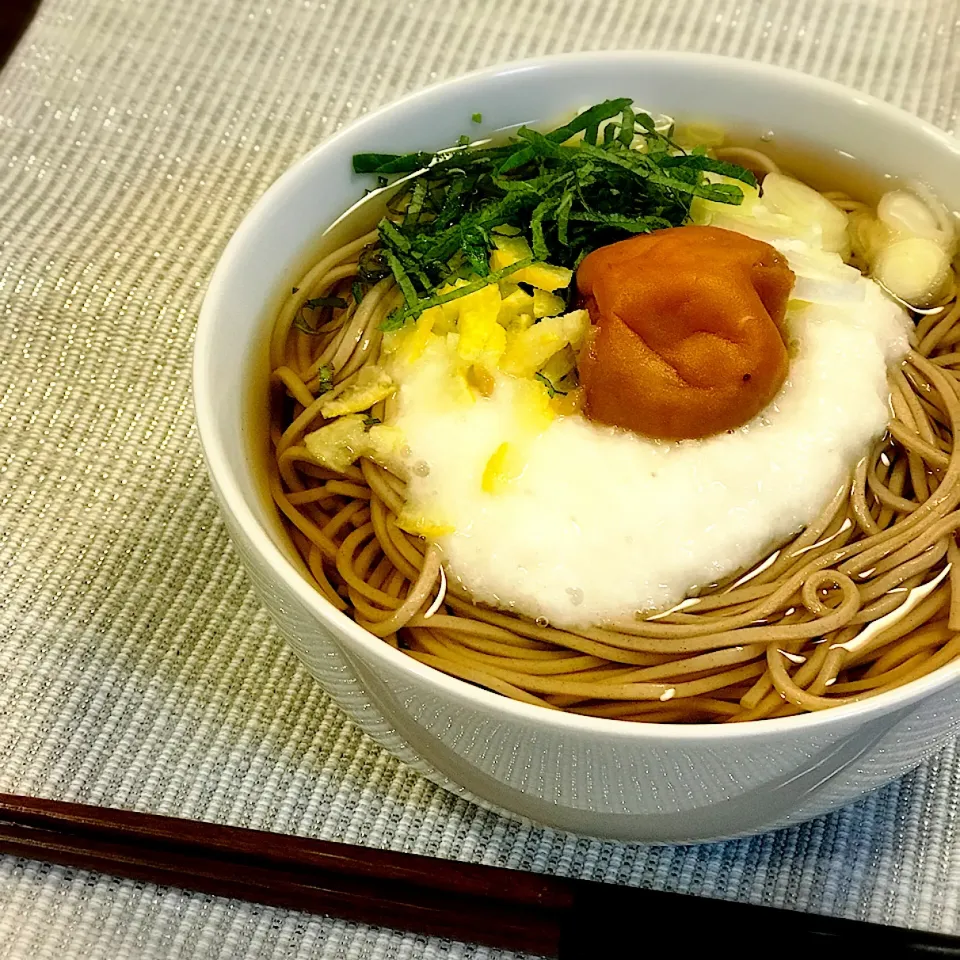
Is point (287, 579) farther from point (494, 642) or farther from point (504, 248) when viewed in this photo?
point (504, 248)

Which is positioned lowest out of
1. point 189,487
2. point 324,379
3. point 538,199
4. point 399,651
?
point 189,487

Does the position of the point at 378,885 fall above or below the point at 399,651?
below

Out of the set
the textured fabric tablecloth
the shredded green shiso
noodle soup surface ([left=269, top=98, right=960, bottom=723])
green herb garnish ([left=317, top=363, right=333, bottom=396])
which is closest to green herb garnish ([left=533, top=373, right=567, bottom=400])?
noodle soup surface ([left=269, top=98, right=960, bottom=723])

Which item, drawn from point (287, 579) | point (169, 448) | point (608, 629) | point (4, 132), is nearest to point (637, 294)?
point (608, 629)

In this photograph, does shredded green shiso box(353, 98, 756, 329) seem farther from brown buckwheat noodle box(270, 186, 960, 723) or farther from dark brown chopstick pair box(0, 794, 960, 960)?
dark brown chopstick pair box(0, 794, 960, 960)

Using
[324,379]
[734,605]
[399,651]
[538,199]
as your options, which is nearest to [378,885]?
[399,651]

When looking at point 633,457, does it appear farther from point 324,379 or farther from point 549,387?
point 324,379
